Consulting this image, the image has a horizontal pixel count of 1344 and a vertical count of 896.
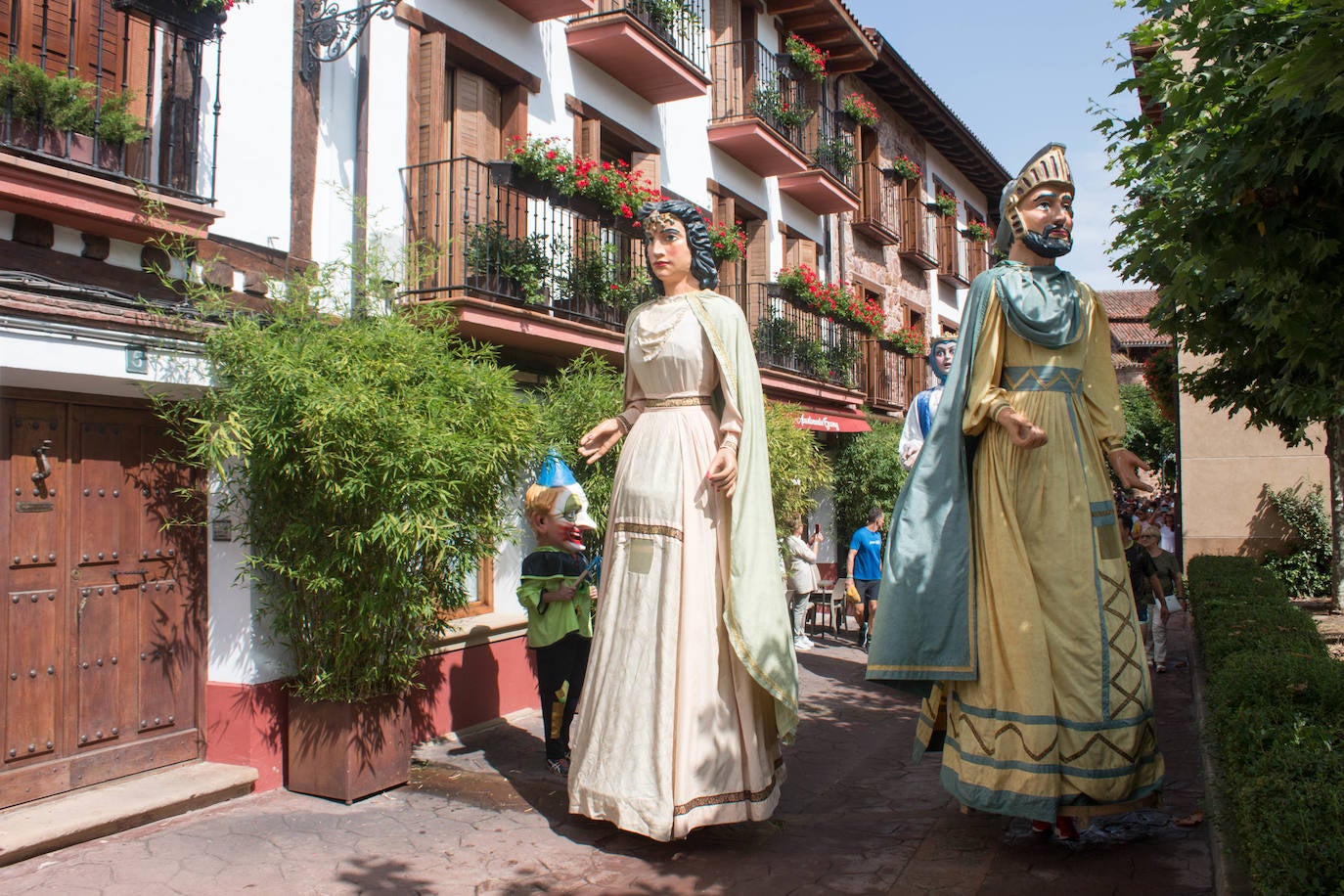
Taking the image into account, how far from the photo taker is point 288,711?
17.8 ft

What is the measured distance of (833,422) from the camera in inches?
615

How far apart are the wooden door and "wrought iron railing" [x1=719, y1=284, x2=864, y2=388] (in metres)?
9.49

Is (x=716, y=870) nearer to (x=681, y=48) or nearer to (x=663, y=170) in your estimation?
(x=663, y=170)

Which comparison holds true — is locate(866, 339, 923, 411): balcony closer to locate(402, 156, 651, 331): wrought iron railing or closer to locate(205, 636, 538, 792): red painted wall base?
locate(402, 156, 651, 331): wrought iron railing

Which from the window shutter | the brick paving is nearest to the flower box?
the window shutter

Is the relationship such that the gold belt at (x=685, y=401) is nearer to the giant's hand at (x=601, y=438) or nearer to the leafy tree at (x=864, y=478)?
the giant's hand at (x=601, y=438)

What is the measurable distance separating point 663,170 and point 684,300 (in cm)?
833

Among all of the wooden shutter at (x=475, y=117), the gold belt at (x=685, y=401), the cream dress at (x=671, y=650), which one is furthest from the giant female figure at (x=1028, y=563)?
the wooden shutter at (x=475, y=117)

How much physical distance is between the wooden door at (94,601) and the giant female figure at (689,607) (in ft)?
7.79

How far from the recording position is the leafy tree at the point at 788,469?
9891 millimetres

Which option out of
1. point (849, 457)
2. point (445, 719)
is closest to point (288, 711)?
point (445, 719)

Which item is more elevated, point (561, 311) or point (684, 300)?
point (561, 311)

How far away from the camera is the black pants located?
18.8 ft

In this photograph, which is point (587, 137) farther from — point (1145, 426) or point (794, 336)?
point (1145, 426)
